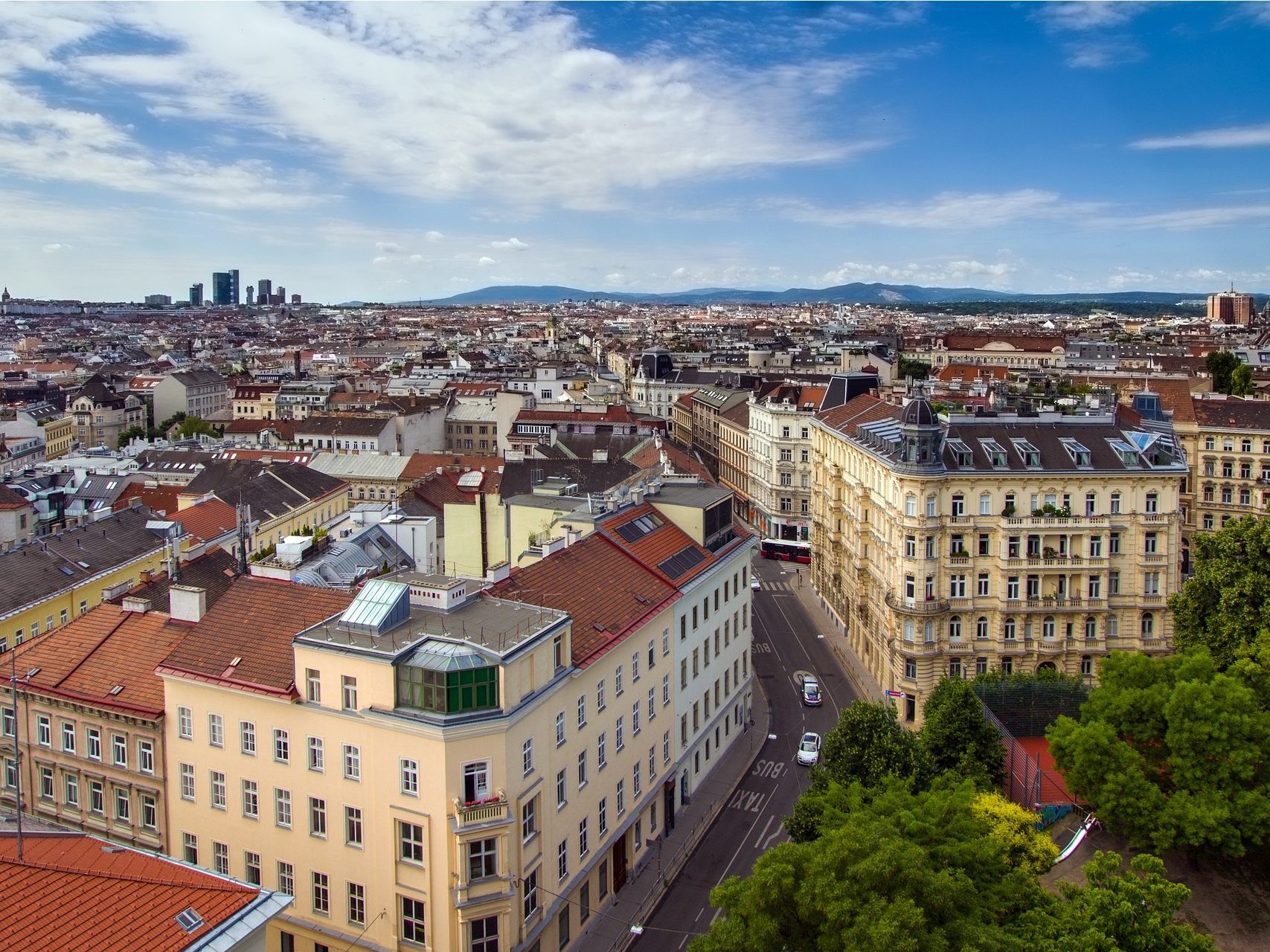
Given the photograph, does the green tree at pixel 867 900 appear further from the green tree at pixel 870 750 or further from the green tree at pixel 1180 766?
the green tree at pixel 870 750

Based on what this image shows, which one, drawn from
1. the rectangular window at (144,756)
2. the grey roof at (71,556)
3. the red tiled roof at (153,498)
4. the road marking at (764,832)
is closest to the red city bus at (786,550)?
the red tiled roof at (153,498)

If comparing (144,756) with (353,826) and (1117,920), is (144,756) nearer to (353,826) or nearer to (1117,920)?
(353,826)

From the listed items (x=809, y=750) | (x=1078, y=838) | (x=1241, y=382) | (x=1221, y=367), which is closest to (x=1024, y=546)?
(x=809, y=750)

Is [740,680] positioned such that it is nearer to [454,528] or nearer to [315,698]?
[454,528]

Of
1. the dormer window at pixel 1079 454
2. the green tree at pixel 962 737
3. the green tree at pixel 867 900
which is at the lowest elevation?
the green tree at pixel 962 737

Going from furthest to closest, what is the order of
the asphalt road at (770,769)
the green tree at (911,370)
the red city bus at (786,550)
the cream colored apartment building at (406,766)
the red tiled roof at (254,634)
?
the green tree at (911,370), the red city bus at (786,550), the asphalt road at (770,769), the red tiled roof at (254,634), the cream colored apartment building at (406,766)

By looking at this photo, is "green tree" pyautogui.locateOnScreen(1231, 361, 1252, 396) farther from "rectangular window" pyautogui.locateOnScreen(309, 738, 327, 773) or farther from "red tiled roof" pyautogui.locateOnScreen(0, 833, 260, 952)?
"red tiled roof" pyautogui.locateOnScreen(0, 833, 260, 952)

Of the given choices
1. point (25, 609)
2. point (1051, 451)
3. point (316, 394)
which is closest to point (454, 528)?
point (25, 609)
